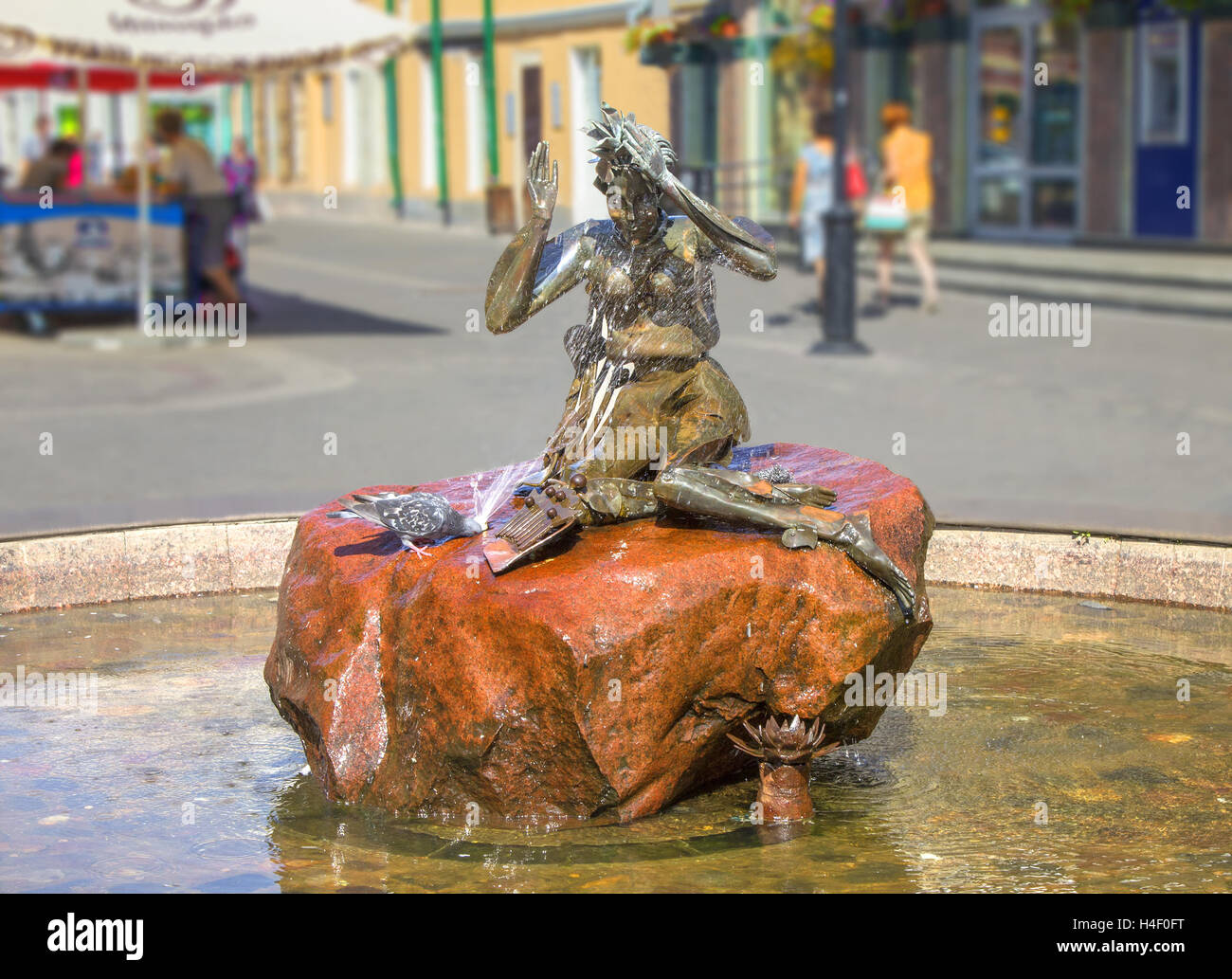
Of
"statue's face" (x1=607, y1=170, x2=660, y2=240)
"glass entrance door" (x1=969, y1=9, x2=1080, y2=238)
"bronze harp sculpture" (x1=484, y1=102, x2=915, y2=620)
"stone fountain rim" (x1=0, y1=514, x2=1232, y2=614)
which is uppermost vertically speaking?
"glass entrance door" (x1=969, y1=9, x2=1080, y2=238)

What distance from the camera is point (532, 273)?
461cm

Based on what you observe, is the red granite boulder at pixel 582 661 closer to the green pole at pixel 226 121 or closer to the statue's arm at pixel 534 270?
the statue's arm at pixel 534 270

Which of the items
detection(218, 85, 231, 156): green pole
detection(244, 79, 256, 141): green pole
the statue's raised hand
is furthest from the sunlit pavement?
detection(218, 85, 231, 156): green pole

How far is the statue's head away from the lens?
4.44 metres

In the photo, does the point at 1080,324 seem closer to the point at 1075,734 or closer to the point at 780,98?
the point at 780,98

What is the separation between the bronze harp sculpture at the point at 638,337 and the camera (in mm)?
4426

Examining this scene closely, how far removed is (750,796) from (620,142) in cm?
176

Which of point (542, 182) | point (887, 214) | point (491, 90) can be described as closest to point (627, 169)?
point (542, 182)

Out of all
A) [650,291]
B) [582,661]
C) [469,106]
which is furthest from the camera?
[469,106]

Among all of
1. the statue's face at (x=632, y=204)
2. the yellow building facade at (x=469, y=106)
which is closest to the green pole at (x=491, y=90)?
the yellow building facade at (x=469, y=106)

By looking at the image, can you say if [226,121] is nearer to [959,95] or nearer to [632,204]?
[959,95]

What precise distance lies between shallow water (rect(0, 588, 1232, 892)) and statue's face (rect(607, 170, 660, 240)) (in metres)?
1.53

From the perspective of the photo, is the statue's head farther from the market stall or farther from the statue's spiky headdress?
the market stall
